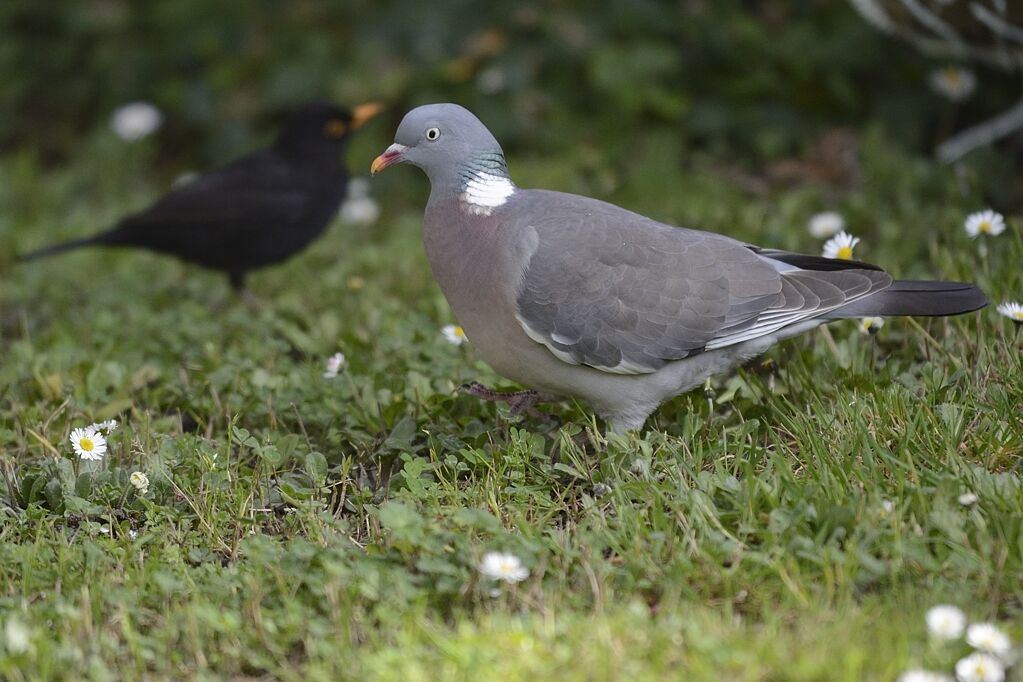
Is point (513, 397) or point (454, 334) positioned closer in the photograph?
point (513, 397)

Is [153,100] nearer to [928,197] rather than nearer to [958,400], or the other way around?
[928,197]

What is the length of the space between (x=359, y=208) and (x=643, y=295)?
3.31 metres

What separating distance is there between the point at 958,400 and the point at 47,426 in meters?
2.67

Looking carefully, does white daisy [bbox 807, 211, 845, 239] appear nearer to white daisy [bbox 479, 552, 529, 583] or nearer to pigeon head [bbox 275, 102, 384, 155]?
pigeon head [bbox 275, 102, 384, 155]

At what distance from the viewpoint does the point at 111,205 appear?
672 centimetres

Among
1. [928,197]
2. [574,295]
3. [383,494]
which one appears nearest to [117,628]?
[383,494]

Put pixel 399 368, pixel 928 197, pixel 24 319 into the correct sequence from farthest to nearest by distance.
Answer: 1. pixel 928 197
2. pixel 24 319
3. pixel 399 368

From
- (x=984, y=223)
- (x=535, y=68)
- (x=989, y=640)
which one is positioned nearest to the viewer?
(x=989, y=640)

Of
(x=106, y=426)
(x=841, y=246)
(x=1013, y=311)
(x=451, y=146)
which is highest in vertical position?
(x=451, y=146)

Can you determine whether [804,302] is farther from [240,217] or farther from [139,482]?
[240,217]

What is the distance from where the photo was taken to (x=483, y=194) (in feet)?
11.8

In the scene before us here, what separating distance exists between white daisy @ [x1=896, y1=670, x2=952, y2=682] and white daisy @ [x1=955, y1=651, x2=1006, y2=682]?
0.14 ft

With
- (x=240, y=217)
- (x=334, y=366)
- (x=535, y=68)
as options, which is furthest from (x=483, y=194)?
(x=535, y=68)

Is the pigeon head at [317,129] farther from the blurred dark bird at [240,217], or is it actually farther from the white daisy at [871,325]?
the white daisy at [871,325]
